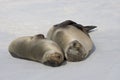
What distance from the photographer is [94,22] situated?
6.05m

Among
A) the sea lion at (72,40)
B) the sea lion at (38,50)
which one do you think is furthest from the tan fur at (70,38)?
the sea lion at (38,50)

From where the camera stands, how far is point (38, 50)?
4246 millimetres

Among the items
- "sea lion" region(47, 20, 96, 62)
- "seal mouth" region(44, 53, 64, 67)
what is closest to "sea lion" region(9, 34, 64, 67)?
"seal mouth" region(44, 53, 64, 67)

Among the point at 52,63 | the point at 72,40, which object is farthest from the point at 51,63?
the point at 72,40

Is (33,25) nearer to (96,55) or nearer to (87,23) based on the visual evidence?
(87,23)

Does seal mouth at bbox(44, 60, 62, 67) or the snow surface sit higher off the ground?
seal mouth at bbox(44, 60, 62, 67)

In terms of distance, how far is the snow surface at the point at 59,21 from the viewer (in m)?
4.06

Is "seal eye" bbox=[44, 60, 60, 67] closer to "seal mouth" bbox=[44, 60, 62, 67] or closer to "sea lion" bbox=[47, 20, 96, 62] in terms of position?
"seal mouth" bbox=[44, 60, 62, 67]

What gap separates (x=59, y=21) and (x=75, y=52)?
85.6 inches

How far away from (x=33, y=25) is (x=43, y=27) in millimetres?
239

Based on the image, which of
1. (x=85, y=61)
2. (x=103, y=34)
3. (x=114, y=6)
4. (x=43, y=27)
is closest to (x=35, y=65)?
(x=85, y=61)

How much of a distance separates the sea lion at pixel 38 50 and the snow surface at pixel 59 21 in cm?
8

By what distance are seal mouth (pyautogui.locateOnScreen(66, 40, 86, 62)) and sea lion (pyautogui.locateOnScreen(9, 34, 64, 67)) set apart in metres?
0.11

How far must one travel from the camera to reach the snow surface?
4.06m
